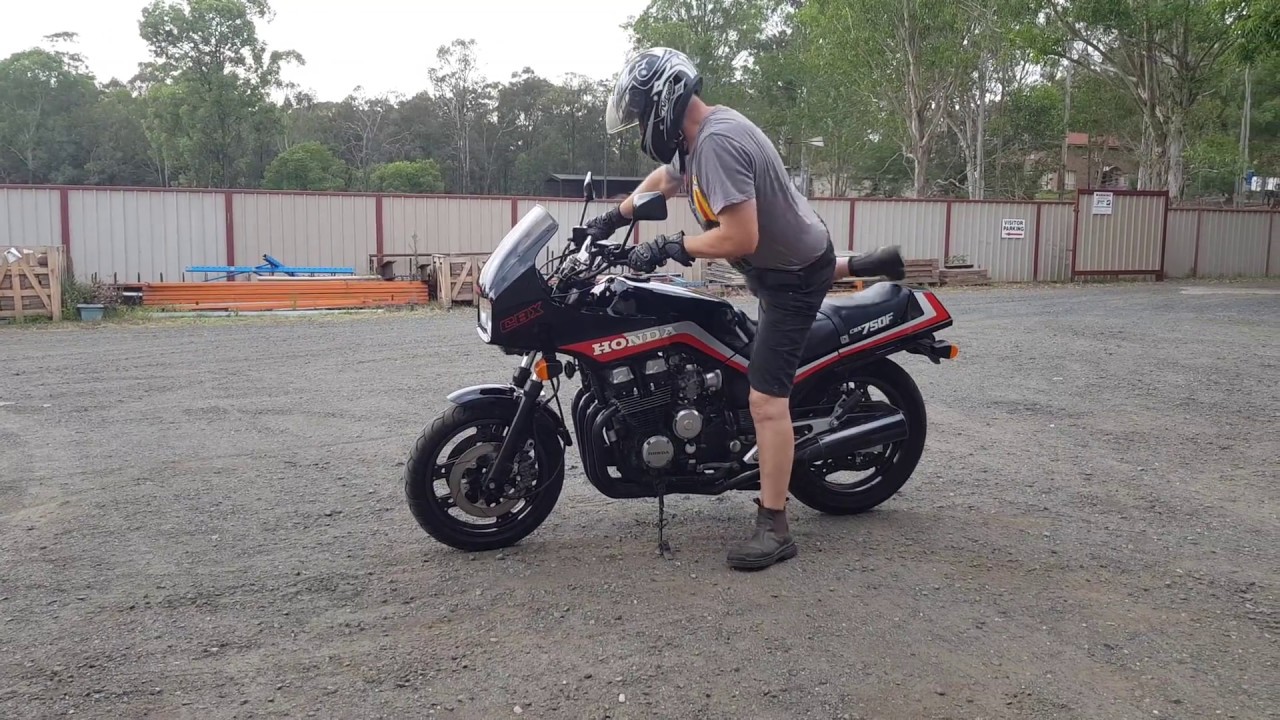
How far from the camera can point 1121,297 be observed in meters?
18.6

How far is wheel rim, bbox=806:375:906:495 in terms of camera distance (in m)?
4.69

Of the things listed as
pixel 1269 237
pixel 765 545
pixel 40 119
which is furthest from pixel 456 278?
pixel 40 119

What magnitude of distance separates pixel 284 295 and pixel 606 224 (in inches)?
523

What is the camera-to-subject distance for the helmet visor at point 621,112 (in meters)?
3.99

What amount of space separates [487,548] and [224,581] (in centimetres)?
104

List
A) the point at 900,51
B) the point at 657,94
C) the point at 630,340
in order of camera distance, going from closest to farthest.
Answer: the point at 657,94
the point at 630,340
the point at 900,51

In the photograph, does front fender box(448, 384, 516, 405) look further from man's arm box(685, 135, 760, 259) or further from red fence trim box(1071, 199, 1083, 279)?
red fence trim box(1071, 199, 1083, 279)

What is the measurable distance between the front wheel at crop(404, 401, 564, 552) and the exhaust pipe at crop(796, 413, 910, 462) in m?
1.11

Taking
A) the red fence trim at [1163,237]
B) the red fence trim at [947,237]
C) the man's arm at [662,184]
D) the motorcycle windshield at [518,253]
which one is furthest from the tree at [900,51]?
the motorcycle windshield at [518,253]

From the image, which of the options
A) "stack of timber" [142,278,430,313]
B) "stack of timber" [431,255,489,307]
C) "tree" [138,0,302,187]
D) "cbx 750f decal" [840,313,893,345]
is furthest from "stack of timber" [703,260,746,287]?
"tree" [138,0,302,187]

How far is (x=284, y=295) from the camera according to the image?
53.6 feet

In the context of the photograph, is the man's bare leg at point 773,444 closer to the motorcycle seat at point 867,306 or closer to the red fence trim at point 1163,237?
the motorcycle seat at point 867,306

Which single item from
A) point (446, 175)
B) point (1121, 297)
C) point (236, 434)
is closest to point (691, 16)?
point (446, 175)

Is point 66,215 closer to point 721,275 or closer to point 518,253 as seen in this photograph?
point 721,275
